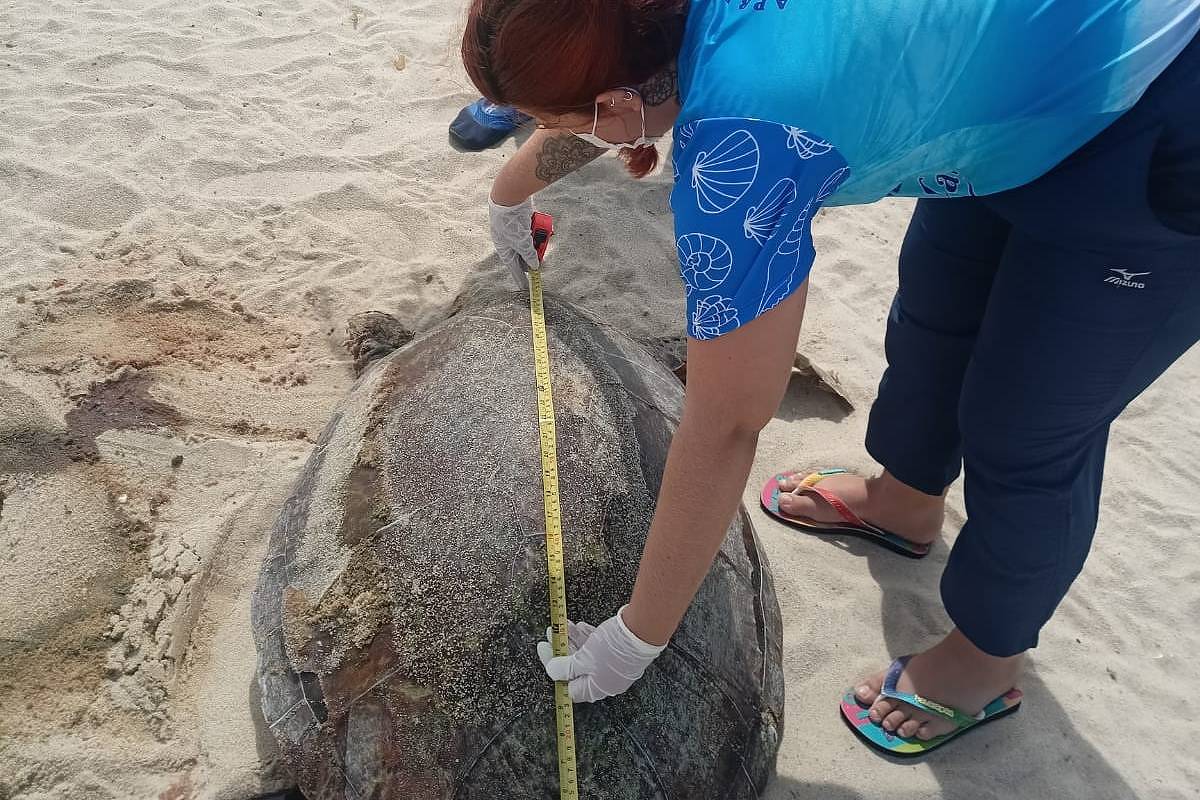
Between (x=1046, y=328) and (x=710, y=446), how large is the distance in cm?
76

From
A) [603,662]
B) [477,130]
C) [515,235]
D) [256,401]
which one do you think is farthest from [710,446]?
[477,130]

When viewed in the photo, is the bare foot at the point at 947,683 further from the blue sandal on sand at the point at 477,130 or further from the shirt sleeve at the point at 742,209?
the blue sandal on sand at the point at 477,130

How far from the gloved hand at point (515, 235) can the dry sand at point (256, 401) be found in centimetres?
55

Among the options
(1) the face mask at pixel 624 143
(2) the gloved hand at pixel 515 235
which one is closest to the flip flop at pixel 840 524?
(2) the gloved hand at pixel 515 235

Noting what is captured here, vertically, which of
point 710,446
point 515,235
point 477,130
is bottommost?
point 477,130

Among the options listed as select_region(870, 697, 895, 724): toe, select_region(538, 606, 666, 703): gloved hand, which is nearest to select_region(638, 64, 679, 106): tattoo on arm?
select_region(538, 606, 666, 703): gloved hand

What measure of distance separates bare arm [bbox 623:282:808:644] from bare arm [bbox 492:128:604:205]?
28.3 inches

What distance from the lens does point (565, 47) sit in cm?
100

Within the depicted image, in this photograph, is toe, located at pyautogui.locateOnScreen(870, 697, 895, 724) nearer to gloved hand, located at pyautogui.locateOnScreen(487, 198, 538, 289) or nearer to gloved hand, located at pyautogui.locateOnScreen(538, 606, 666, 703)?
gloved hand, located at pyautogui.locateOnScreen(538, 606, 666, 703)

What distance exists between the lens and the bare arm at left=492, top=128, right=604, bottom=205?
176 cm

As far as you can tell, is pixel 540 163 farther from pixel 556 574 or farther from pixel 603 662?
pixel 603 662

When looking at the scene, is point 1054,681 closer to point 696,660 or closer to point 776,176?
point 696,660

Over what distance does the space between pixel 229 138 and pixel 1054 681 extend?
12.7ft

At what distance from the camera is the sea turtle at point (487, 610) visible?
140cm
